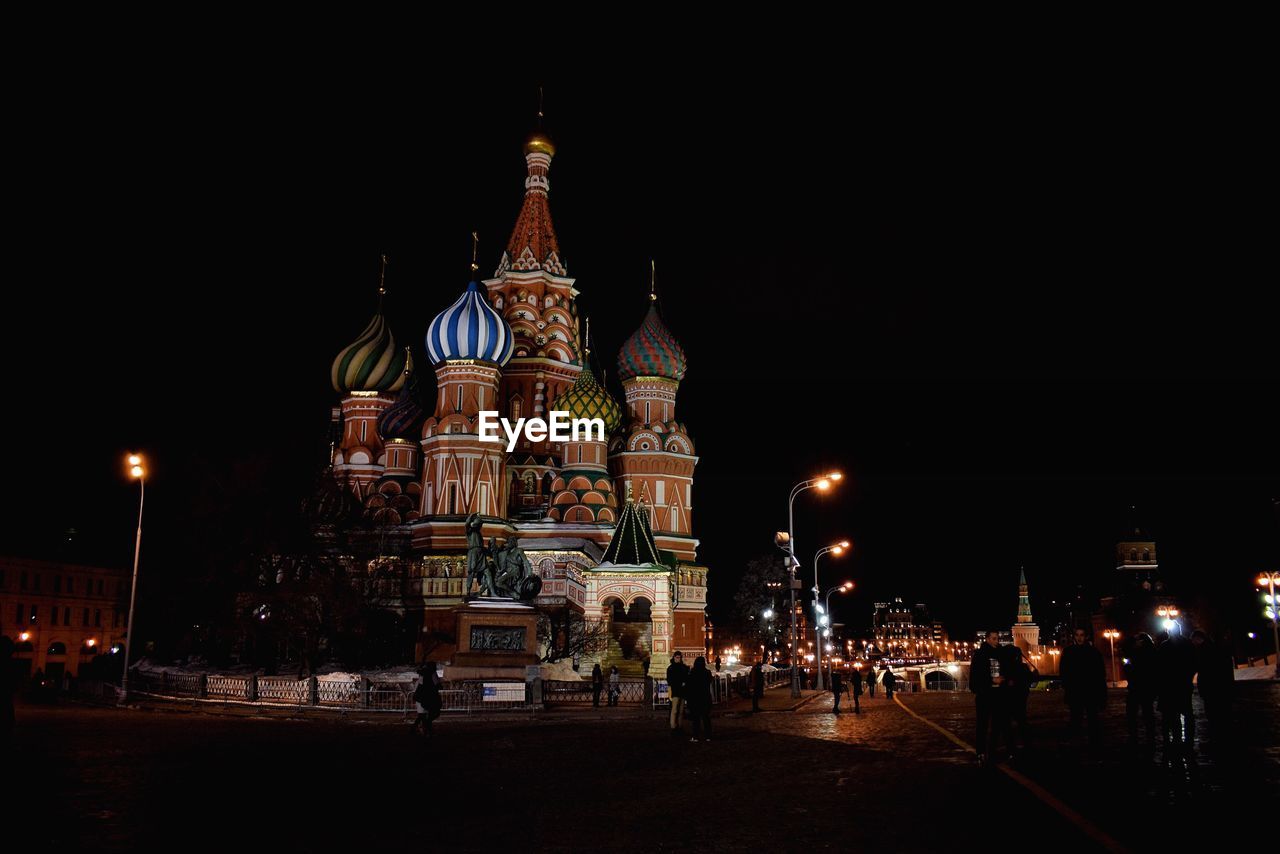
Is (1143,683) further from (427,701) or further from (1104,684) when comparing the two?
(427,701)

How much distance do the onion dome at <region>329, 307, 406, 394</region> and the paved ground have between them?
153 ft

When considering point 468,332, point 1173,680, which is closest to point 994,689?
point 1173,680

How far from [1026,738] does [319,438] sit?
122 feet

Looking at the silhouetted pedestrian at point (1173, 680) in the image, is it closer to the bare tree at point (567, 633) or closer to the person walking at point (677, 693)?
the person walking at point (677, 693)

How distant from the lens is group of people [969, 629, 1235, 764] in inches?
524

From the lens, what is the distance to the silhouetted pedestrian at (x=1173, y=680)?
1368cm

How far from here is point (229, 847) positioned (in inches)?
313

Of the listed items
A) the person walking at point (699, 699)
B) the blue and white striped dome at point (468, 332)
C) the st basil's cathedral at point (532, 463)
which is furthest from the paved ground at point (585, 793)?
the blue and white striped dome at point (468, 332)

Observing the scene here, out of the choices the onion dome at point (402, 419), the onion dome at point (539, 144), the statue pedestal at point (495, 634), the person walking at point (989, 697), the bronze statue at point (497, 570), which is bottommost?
the person walking at point (989, 697)

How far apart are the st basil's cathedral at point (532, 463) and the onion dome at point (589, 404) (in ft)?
0.29

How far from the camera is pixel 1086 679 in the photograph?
1557 centimetres

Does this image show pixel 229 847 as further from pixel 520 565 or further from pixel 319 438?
pixel 319 438

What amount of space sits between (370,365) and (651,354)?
16.5 meters

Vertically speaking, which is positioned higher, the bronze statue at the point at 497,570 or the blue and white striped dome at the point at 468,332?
the blue and white striped dome at the point at 468,332
